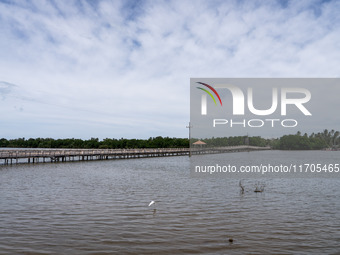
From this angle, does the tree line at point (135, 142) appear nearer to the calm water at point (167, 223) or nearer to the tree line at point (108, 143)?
the tree line at point (108, 143)

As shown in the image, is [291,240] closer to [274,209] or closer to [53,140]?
[274,209]

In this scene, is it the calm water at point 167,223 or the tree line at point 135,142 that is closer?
the calm water at point 167,223

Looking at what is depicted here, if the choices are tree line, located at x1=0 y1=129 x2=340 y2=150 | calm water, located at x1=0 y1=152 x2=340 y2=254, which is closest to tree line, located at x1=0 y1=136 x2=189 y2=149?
tree line, located at x1=0 y1=129 x2=340 y2=150

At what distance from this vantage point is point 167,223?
41.3ft

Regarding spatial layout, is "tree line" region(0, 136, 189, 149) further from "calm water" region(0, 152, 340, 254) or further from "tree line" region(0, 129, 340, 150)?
"calm water" region(0, 152, 340, 254)

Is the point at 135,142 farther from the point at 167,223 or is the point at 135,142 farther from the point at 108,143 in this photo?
the point at 167,223

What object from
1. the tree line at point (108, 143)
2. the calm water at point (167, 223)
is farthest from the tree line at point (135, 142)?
the calm water at point (167, 223)

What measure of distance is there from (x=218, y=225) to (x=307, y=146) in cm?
20653

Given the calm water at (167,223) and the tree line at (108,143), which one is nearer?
the calm water at (167,223)

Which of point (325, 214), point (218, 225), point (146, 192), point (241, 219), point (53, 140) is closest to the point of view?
point (218, 225)

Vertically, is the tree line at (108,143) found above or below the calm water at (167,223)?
above

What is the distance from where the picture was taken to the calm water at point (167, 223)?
9.95 m

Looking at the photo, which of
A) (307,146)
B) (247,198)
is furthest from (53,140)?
(247,198)

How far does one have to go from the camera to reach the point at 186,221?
12.9 meters
